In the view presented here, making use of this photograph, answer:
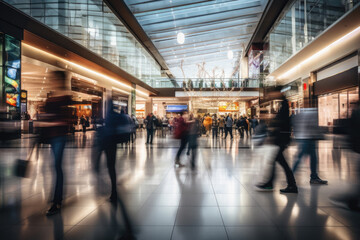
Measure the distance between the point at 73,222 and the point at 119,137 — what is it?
138 cm

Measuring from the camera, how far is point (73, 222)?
287 centimetres

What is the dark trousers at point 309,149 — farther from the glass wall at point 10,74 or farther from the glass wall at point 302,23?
the glass wall at point 10,74

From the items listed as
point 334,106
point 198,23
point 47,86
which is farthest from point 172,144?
point 198,23

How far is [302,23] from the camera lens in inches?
605

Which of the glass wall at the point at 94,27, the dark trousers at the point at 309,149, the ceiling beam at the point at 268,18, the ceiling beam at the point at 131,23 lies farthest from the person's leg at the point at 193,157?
the ceiling beam at the point at 268,18

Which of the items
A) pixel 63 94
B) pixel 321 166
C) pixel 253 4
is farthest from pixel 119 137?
pixel 253 4

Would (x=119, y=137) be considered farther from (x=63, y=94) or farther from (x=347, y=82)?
(x=347, y=82)

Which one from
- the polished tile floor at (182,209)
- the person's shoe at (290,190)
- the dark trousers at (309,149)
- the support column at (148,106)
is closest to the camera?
the polished tile floor at (182,209)

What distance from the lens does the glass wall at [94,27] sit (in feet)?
37.6

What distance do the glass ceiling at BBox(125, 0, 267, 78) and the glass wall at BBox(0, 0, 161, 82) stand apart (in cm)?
217

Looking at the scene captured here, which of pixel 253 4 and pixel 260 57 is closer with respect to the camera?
pixel 253 4

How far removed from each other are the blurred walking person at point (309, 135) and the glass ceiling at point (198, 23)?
1098 cm

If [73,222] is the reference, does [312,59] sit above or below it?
above

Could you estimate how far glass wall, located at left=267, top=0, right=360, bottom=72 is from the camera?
1134 cm
